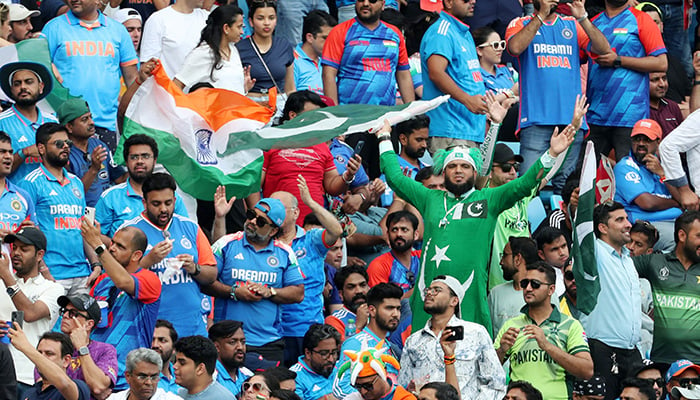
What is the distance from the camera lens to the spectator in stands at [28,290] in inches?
417

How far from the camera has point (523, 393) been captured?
10492 mm

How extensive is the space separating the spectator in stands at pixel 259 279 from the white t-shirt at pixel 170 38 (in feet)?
10.1

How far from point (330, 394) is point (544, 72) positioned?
4.88 m

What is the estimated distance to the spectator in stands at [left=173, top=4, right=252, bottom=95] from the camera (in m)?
14.1

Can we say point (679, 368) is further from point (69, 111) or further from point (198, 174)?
point (69, 111)

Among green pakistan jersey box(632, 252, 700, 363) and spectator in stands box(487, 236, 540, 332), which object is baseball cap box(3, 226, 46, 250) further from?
green pakistan jersey box(632, 252, 700, 363)

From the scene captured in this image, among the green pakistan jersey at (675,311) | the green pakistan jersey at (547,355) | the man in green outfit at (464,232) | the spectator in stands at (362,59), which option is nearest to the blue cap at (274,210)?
the man in green outfit at (464,232)

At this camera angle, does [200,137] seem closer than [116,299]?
No

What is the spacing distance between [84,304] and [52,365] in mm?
797

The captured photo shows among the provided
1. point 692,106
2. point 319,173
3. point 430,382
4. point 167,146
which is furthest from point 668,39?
point 430,382

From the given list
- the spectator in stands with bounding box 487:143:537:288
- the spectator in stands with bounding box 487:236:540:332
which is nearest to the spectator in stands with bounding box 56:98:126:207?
the spectator in stands with bounding box 487:143:537:288

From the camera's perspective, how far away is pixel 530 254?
40.0 ft

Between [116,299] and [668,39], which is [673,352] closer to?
[116,299]

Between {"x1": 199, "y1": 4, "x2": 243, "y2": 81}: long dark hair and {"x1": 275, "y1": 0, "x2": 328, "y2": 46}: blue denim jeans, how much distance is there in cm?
291
